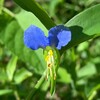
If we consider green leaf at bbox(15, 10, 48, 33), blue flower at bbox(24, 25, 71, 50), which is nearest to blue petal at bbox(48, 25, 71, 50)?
blue flower at bbox(24, 25, 71, 50)

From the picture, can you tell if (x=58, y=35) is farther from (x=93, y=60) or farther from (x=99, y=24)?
(x=93, y=60)

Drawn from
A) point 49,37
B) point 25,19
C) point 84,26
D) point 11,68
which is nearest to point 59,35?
point 49,37

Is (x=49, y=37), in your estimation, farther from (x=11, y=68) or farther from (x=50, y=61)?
(x=11, y=68)

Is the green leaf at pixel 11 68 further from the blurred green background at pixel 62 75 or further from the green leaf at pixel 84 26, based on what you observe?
the green leaf at pixel 84 26

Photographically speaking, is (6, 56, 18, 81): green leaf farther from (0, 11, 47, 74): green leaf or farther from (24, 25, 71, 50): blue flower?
(24, 25, 71, 50): blue flower

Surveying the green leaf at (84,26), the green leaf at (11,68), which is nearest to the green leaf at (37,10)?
the green leaf at (84,26)

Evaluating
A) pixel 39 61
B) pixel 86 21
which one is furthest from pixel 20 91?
pixel 86 21
